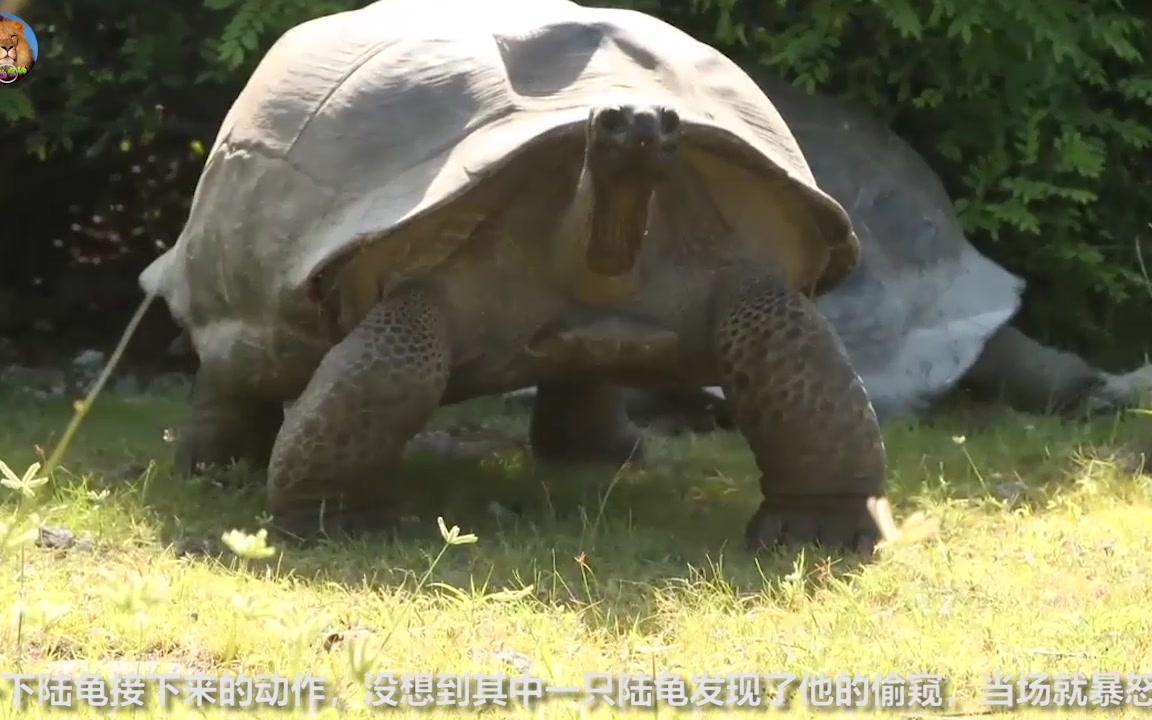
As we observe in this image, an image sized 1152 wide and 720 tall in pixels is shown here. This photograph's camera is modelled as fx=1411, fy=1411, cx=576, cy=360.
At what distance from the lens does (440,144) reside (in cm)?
305

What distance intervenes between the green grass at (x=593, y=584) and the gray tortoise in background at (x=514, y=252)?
0.21m

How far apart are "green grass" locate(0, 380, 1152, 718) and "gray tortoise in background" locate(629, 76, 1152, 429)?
2.49 feet

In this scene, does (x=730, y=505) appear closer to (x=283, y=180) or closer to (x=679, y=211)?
(x=679, y=211)

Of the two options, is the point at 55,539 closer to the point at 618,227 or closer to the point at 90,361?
the point at 618,227

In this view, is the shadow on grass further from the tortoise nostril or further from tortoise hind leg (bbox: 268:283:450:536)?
the tortoise nostril

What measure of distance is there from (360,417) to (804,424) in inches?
36.6

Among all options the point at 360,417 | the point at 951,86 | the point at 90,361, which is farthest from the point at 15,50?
the point at 951,86

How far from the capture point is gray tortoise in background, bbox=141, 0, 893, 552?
9.67ft

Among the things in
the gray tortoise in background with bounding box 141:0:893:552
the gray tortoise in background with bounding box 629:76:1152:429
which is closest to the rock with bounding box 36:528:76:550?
the gray tortoise in background with bounding box 141:0:893:552

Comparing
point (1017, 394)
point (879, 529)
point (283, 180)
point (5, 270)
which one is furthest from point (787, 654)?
point (5, 270)

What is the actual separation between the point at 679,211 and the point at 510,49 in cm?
53

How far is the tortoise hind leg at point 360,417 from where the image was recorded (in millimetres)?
2924

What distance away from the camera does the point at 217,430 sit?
3.87 m

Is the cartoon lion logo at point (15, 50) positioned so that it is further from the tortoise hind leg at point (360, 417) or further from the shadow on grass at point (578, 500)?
the tortoise hind leg at point (360, 417)
